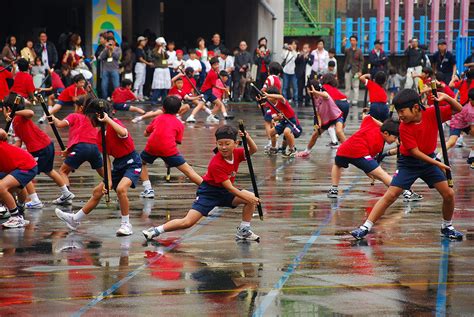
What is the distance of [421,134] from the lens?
11.0 m

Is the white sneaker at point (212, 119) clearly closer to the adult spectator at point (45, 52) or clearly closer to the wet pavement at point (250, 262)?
the adult spectator at point (45, 52)

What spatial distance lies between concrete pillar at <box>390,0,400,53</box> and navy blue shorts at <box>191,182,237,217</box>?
29655 millimetres

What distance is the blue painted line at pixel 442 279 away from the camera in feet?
26.7

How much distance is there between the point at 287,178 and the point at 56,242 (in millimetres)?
5726

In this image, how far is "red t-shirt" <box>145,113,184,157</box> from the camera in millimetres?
13594

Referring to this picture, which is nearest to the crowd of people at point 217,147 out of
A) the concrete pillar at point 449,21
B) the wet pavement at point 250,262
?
the wet pavement at point 250,262

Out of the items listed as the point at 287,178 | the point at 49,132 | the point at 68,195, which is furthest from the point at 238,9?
the point at 68,195

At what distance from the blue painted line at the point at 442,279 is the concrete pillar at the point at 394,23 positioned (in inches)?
1162

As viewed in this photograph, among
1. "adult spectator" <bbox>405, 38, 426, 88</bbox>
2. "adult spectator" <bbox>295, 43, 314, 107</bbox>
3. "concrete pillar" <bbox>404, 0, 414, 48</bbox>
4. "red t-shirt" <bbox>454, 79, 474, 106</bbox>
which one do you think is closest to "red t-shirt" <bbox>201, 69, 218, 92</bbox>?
"adult spectator" <bbox>295, 43, 314, 107</bbox>

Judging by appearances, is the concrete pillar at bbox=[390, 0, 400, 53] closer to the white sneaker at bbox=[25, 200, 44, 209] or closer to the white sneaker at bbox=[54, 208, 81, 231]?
the white sneaker at bbox=[25, 200, 44, 209]

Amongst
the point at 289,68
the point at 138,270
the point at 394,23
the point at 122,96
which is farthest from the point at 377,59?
the point at 138,270

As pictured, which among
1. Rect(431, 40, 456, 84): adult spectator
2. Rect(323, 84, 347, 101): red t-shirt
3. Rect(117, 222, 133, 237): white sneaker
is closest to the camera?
Rect(117, 222, 133, 237): white sneaker

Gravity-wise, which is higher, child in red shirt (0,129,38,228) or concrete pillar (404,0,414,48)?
concrete pillar (404,0,414,48)

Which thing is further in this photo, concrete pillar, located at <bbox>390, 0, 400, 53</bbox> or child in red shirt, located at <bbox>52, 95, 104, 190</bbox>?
concrete pillar, located at <bbox>390, 0, 400, 53</bbox>
